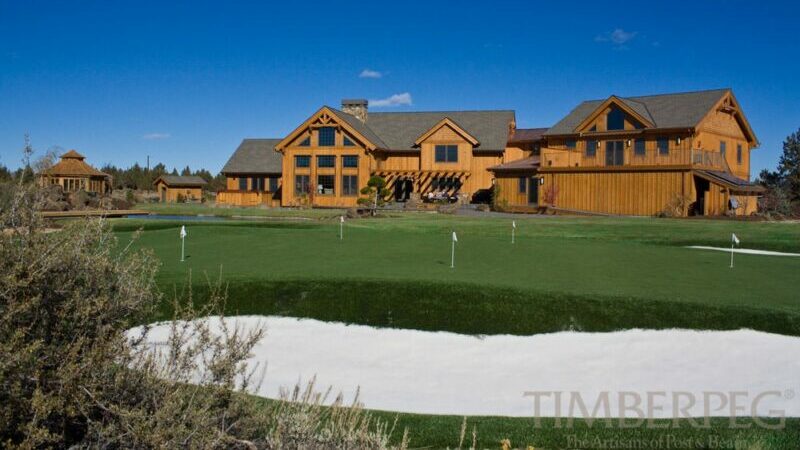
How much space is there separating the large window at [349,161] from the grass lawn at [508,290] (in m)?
31.3

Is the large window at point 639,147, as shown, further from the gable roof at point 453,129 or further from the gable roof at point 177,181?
the gable roof at point 177,181

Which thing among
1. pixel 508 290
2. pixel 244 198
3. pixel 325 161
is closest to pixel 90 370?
pixel 508 290

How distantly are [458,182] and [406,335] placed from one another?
135 ft

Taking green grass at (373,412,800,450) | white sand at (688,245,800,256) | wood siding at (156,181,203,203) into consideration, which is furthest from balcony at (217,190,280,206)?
green grass at (373,412,800,450)

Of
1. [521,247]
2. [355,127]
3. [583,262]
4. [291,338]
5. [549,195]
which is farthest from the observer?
[355,127]

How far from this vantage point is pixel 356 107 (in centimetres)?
5628

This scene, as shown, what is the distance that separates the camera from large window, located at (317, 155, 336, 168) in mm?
50509

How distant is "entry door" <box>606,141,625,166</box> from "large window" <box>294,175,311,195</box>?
22.5 m

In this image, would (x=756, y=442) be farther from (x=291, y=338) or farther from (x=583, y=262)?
(x=583, y=262)

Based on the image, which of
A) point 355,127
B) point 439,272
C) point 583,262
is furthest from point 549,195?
point 439,272

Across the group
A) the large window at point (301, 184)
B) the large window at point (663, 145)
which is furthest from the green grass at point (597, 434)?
the large window at point (301, 184)

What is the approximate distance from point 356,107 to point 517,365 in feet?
160

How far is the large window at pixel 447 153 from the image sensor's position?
164ft

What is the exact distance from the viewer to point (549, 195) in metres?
40.6
